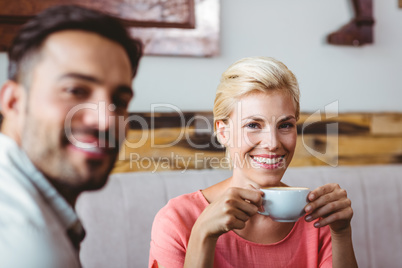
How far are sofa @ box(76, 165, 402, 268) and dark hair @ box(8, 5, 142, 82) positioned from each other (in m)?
0.51

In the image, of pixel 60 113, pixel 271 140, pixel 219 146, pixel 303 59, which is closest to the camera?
pixel 60 113

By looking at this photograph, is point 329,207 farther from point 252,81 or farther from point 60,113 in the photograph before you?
point 60,113

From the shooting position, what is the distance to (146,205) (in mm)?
1065

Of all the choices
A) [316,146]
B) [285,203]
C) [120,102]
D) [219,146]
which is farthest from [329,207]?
[316,146]

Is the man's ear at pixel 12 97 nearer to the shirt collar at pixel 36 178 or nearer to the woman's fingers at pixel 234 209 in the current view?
the shirt collar at pixel 36 178

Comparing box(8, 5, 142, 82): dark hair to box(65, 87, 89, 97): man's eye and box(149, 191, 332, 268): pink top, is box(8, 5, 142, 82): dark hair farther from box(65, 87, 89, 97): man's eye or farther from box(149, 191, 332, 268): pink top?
box(149, 191, 332, 268): pink top

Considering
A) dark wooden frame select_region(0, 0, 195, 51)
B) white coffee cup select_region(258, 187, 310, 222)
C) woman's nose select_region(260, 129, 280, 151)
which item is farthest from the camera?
dark wooden frame select_region(0, 0, 195, 51)

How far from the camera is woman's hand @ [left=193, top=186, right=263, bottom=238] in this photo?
62cm

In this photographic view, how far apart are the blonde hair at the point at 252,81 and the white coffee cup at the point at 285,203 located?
194 mm

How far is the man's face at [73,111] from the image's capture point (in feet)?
1.06

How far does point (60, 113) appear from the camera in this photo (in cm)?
32

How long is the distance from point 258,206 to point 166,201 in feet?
1.60

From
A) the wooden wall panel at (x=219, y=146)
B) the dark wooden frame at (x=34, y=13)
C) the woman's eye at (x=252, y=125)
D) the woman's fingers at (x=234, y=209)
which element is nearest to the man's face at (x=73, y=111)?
the woman's fingers at (x=234, y=209)

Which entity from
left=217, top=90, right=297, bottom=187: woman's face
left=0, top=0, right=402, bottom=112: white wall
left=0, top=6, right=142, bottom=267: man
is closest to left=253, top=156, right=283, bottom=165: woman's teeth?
left=217, top=90, right=297, bottom=187: woman's face
